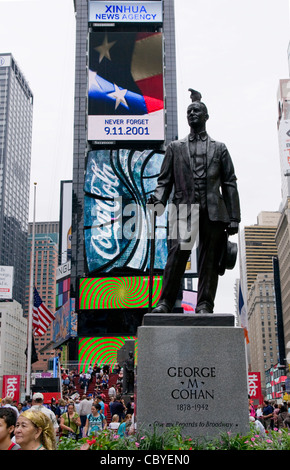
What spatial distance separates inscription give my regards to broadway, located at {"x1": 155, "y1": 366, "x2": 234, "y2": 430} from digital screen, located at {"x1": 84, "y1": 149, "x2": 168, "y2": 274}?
47131 mm

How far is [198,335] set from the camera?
24.2 feet

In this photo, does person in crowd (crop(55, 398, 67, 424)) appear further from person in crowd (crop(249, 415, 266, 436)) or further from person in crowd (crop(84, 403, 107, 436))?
person in crowd (crop(249, 415, 266, 436))

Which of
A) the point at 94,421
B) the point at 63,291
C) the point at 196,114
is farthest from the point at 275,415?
the point at 63,291

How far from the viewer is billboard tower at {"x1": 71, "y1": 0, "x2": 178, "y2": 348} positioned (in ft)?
181

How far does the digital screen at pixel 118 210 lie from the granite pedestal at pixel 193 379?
154ft

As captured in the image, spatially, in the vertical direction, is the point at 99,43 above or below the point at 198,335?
above

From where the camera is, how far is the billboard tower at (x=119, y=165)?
55.1m

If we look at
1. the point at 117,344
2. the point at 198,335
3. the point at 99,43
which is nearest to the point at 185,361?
the point at 198,335

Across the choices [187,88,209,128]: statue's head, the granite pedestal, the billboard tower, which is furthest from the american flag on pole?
the granite pedestal

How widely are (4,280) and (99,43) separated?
5077 centimetres

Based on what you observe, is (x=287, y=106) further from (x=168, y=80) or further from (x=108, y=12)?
(x=108, y=12)

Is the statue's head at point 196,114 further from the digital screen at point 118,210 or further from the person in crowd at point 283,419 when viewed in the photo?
the digital screen at point 118,210

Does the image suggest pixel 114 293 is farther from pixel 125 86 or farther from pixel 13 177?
pixel 13 177

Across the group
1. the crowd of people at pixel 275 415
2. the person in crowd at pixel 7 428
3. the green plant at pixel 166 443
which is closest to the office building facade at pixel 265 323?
the crowd of people at pixel 275 415
